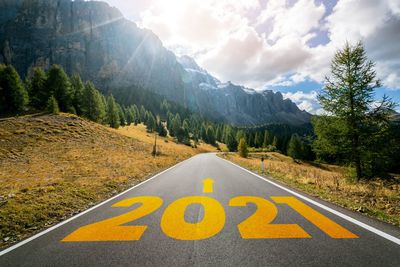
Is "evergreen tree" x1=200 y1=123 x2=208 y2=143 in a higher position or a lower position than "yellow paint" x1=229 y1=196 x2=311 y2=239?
higher

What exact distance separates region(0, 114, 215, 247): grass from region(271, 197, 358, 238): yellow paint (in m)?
6.31

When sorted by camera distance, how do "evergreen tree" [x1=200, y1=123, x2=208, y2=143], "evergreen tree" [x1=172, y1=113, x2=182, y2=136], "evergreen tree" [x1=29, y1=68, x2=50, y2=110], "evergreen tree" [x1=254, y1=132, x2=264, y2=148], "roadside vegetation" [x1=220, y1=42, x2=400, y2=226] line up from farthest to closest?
"evergreen tree" [x1=200, y1=123, x2=208, y2=143] < "evergreen tree" [x1=254, y1=132, x2=264, y2=148] < "evergreen tree" [x1=172, y1=113, x2=182, y2=136] < "evergreen tree" [x1=29, y1=68, x2=50, y2=110] < "roadside vegetation" [x1=220, y1=42, x2=400, y2=226]

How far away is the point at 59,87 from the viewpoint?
46.1 meters

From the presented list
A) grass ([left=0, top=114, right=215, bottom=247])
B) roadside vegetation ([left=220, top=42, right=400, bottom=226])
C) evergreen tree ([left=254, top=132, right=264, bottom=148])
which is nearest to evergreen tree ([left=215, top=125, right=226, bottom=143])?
evergreen tree ([left=254, top=132, right=264, bottom=148])

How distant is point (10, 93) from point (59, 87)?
819cm

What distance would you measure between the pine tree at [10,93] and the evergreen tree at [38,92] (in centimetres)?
359

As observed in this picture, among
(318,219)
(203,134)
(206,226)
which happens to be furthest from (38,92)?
(203,134)

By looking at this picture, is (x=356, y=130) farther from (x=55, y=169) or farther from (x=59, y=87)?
(x=59, y=87)

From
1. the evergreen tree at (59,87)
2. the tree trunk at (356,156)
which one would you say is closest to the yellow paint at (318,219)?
the tree trunk at (356,156)

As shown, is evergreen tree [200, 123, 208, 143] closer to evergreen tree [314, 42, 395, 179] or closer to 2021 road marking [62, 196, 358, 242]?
evergreen tree [314, 42, 395, 179]

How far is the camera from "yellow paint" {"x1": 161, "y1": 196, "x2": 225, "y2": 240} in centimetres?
415

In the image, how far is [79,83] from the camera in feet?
181

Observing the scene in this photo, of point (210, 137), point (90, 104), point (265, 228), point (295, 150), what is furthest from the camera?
point (210, 137)

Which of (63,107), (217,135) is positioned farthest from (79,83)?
(217,135)
